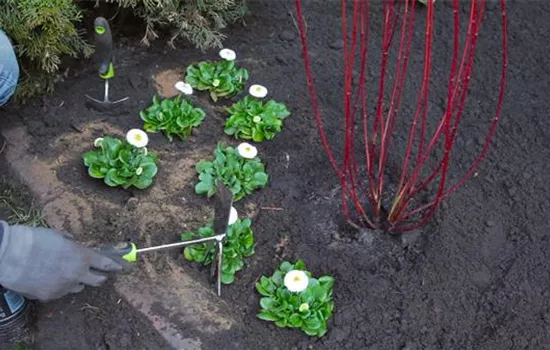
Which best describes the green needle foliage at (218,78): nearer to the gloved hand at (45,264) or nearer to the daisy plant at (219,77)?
the daisy plant at (219,77)

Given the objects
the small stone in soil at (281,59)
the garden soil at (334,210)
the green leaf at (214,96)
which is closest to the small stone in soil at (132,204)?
the garden soil at (334,210)

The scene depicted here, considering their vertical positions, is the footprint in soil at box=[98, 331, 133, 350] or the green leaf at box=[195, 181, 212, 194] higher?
the green leaf at box=[195, 181, 212, 194]

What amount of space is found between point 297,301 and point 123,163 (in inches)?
32.9

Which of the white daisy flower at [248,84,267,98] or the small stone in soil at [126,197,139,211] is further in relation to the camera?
the white daisy flower at [248,84,267,98]

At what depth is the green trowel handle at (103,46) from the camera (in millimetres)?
2719

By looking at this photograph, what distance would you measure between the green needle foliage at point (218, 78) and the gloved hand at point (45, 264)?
3.79 ft

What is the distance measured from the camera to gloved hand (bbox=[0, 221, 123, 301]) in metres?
2.01

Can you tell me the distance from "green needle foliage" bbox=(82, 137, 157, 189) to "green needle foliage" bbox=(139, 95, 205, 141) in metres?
0.18

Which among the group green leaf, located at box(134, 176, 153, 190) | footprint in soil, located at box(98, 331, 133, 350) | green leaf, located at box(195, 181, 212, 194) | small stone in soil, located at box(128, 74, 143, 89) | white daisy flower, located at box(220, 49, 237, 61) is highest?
white daisy flower, located at box(220, 49, 237, 61)

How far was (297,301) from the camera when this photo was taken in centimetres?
234

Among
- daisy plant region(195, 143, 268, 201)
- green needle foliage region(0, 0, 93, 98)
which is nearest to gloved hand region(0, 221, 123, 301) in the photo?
daisy plant region(195, 143, 268, 201)

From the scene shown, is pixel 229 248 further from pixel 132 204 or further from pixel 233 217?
pixel 132 204

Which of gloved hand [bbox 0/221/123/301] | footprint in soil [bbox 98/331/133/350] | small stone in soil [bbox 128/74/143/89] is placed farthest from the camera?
small stone in soil [bbox 128/74/143/89]

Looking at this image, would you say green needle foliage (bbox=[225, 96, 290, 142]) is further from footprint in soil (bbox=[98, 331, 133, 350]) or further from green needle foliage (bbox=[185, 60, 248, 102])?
footprint in soil (bbox=[98, 331, 133, 350])
